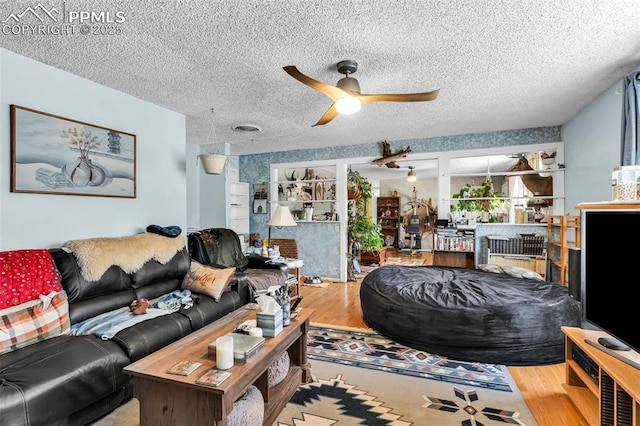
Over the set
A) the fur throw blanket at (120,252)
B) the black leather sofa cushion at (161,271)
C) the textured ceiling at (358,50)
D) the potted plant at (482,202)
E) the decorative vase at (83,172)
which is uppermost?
the textured ceiling at (358,50)

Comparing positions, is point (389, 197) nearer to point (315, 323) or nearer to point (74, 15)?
point (315, 323)

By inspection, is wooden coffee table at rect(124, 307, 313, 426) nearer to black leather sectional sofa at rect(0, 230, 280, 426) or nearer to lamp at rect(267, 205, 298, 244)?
black leather sectional sofa at rect(0, 230, 280, 426)

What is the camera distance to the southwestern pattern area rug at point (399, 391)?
192 cm

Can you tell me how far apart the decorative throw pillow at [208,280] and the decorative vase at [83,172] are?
126cm

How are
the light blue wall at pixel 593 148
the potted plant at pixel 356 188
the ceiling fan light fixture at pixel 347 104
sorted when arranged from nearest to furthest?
the ceiling fan light fixture at pixel 347 104 < the light blue wall at pixel 593 148 < the potted plant at pixel 356 188

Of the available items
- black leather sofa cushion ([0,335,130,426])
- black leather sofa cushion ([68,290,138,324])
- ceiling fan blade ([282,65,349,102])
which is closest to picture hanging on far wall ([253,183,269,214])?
black leather sofa cushion ([68,290,138,324])

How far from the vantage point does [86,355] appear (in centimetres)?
185

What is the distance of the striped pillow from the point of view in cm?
187

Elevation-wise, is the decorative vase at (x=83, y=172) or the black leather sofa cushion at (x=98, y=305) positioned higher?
the decorative vase at (x=83, y=172)

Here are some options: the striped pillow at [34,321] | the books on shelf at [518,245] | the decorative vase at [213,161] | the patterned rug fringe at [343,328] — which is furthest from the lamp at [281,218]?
the books on shelf at [518,245]

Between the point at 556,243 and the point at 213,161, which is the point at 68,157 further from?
the point at 556,243

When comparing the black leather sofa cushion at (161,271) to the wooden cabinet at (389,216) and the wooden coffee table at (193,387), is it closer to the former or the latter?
the wooden coffee table at (193,387)

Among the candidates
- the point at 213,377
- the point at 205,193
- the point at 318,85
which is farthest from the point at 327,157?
the point at 213,377

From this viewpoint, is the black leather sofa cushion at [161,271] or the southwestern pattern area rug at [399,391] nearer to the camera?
the southwestern pattern area rug at [399,391]
